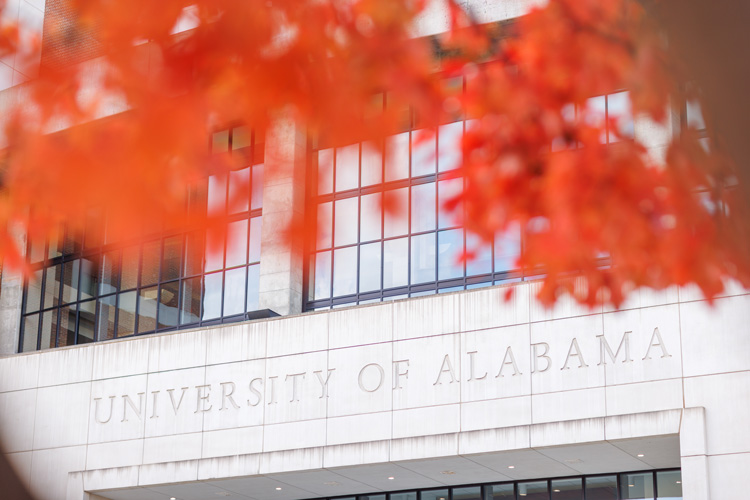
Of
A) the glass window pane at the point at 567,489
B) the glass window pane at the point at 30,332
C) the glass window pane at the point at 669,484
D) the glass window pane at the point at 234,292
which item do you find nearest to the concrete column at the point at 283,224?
the glass window pane at the point at 234,292

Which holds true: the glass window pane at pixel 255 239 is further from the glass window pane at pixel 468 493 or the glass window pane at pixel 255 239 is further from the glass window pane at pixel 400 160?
the glass window pane at pixel 468 493

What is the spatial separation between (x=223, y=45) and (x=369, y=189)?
71.4 feet

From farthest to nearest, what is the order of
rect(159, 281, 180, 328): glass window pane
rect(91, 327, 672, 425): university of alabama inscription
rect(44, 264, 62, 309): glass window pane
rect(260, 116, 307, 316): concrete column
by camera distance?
rect(44, 264, 62, 309): glass window pane
rect(159, 281, 180, 328): glass window pane
rect(260, 116, 307, 316): concrete column
rect(91, 327, 672, 425): university of alabama inscription

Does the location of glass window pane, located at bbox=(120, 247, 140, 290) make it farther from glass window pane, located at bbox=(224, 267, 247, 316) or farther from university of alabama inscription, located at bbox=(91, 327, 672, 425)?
university of alabama inscription, located at bbox=(91, 327, 672, 425)

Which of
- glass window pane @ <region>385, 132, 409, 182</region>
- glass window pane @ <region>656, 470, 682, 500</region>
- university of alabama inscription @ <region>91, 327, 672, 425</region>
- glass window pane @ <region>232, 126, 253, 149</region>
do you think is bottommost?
glass window pane @ <region>656, 470, 682, 500</region>

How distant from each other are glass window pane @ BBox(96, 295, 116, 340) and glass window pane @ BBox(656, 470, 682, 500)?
1440 cm

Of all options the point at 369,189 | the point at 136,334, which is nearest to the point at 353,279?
the point at 369,189

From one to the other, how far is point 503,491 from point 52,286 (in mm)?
14106

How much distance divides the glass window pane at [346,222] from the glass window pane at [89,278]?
305 inches

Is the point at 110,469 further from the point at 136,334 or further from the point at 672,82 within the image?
the point at 672,82

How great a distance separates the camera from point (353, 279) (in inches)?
1008

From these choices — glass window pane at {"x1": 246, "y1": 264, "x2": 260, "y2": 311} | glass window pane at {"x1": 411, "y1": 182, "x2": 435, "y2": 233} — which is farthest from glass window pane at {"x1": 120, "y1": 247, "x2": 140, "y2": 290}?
glass window pane at {"x1": 411, "y1": 182, "x2": 435, "y2": 233}

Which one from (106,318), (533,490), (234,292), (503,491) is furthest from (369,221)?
(106,318)

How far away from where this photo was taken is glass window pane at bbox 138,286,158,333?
28219 millimetres
